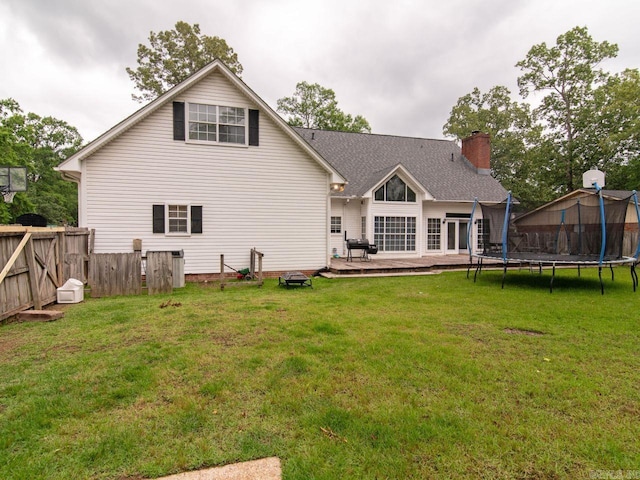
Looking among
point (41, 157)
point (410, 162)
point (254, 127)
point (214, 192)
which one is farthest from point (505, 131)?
point (41, 157)

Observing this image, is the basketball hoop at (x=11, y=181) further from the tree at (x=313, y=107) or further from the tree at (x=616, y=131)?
the tree at (x=616, y=131)

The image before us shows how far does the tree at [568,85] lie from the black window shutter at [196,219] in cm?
2873

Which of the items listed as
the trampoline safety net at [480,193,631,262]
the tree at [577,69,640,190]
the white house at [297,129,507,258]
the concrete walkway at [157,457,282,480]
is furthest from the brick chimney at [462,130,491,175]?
the concrete walkway at [157,457,282,480]

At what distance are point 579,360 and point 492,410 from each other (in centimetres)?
206

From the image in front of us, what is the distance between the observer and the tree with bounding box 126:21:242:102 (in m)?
25.5

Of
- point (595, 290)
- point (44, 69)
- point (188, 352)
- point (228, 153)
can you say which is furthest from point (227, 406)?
point (44, 69)

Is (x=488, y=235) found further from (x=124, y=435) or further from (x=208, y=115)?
(x=124, y=435)

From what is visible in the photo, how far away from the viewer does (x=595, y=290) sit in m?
8.77

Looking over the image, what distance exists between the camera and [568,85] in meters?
26.2

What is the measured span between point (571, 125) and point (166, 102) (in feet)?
99.5

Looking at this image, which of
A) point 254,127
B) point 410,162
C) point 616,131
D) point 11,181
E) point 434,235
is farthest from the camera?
point 616,131

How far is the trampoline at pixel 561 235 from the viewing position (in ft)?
30.0

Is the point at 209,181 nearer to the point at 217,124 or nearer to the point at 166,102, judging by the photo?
the point at 217,124

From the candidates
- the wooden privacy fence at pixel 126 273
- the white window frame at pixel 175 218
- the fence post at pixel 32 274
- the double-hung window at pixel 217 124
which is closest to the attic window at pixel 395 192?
the double-hung window at pixel 217 124
